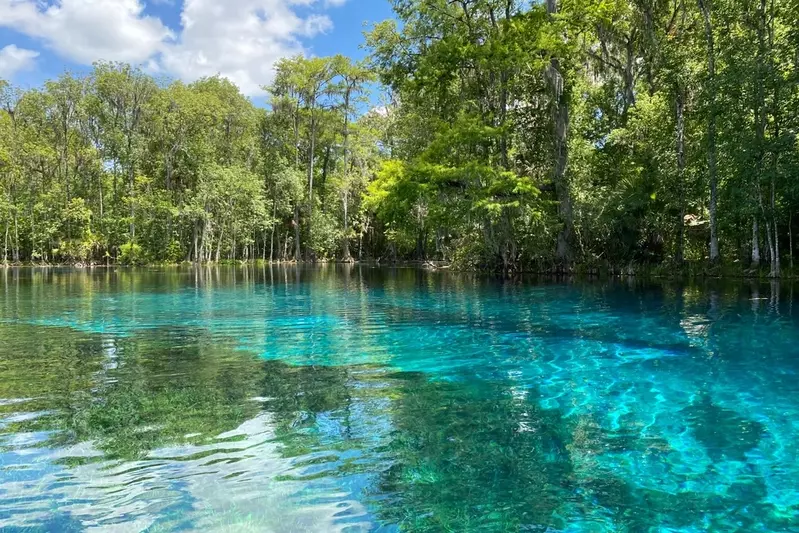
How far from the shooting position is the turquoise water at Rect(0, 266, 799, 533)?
3986 mm

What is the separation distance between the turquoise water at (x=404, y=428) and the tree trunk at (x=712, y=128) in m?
13.6

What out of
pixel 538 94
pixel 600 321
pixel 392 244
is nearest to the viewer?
pixel 600 321

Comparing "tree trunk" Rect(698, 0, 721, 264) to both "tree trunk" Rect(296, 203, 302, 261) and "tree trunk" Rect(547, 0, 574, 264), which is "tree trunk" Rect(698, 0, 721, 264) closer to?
"tree trunk" Rect(547, 0, 574, 264)

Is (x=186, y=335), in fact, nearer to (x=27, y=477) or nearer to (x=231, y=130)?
(x=27, y=477)

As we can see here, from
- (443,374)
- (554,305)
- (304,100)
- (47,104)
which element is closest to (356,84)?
(304,100)

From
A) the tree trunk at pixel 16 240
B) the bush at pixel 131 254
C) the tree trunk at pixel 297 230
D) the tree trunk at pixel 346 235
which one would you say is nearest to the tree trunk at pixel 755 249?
the tree trunk at pixel 346 235

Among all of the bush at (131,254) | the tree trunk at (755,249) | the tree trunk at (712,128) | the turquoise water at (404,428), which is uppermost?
the tree trunk at (712,128)

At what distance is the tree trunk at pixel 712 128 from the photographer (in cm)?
2302

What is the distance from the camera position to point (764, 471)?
4.61 meters

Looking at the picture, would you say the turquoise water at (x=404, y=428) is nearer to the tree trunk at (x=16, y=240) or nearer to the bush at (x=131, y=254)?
the bush at (x=131, y=254)

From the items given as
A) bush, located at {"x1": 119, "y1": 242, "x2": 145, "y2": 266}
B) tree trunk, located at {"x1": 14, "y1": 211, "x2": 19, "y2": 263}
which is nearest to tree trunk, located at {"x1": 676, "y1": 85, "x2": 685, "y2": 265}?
bush, located at {"x1": 119, "y1": 242, "x2": 145, "y2": 266}

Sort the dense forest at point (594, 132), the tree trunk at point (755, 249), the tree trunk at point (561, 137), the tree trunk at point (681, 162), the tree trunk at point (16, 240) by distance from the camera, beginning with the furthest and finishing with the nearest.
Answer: the tree trunk at point (16, 240), the tree trunk at point (561, 137), the tree trunk at point (681, 162), the tree trunk at point (755, 249), the dense forest at point (594, 132)

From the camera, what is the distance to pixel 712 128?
23250mm

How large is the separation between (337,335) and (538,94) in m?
23.8
